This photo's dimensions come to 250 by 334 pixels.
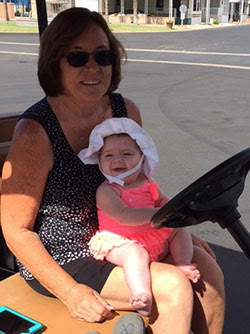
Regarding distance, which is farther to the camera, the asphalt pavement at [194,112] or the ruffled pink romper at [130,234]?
the asphalt pavement at [194,112]

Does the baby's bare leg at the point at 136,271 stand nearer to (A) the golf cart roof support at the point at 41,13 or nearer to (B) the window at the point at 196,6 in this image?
(A) the golf cart roof support at the point at 41,13

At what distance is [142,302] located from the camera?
1.43 m

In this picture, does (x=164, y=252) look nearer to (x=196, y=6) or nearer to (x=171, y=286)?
(x=171, y=286)

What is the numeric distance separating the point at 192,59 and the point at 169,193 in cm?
1163

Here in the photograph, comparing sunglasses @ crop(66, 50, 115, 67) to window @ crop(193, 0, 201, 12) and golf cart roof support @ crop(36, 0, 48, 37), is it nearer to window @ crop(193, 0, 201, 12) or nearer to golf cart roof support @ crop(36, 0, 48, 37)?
golf cart roof support @ crop(36, 0, 48, 37)

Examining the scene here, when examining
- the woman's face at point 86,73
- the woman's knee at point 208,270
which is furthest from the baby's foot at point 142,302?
the woman's face at point 86,73

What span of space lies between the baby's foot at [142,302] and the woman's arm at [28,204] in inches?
8.4

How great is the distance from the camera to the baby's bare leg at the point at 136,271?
1.45 m

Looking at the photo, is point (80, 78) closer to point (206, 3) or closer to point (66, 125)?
point (66, 125)

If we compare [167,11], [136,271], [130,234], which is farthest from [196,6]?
[136,271]

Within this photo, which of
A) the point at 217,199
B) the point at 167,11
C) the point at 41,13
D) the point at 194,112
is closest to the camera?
the point at 217,199

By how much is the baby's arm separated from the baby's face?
0.07 m

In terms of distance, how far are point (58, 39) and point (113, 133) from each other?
43 centimetres

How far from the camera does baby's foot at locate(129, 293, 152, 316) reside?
1436 millimetres
